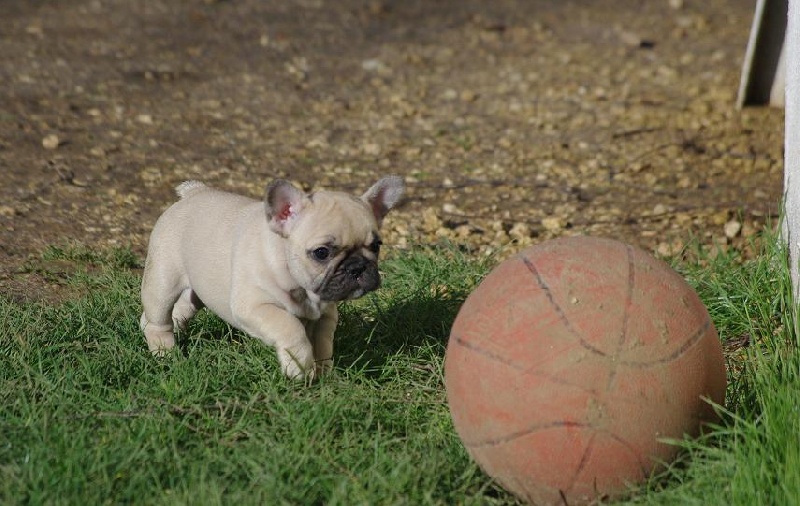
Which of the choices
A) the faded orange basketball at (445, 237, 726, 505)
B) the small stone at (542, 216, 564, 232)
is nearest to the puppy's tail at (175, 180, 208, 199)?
the faded orange basketball at (445, 237, 726, 505)

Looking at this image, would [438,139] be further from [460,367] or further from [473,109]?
[460,367]

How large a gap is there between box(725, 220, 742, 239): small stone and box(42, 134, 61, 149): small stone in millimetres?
5811

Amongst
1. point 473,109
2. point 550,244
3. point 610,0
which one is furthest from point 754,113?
point 550,244

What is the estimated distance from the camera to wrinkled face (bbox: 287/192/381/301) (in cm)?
568

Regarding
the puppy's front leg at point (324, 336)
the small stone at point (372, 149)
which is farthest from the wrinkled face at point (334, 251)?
the small stone at point (372, 149)

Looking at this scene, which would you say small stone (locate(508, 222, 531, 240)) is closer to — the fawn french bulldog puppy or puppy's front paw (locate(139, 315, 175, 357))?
the fawn french bulldog puppy

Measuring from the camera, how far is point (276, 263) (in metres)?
5.84

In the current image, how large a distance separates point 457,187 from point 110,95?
4.05 m

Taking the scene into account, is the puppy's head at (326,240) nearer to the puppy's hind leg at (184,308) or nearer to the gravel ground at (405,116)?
the puppy's hind leg at (184,308)

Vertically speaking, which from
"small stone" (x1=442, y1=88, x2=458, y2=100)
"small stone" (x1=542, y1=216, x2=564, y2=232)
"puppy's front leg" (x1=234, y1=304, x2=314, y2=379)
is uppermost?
"puppy's front leg" (x1=234, y1=304, x2=314, y2=379)

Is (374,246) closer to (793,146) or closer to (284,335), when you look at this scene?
(284,335)

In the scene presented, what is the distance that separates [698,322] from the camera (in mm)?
4789

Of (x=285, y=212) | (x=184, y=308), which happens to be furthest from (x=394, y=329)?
(x=184, y=308)

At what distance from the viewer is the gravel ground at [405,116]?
8625mm
